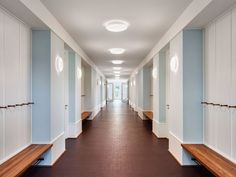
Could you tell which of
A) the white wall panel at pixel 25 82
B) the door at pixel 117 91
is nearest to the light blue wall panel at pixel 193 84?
the white wall panel at pixel 25 82

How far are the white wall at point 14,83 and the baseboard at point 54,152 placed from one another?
0.44m

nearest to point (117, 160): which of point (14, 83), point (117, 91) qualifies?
point (14, 83)

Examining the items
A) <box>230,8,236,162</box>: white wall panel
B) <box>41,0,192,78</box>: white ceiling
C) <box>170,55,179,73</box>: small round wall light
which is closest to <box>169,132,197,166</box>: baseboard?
<box>230,8,236,162</box>: white wall panel

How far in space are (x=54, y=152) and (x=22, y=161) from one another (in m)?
1.29

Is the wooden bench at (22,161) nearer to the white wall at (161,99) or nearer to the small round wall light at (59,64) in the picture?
the small round wall light at (59,64)

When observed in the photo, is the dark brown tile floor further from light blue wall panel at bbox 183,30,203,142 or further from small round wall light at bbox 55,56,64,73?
small round wall light at bbox 55,56,64,73

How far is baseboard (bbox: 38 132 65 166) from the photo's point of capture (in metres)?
4.22

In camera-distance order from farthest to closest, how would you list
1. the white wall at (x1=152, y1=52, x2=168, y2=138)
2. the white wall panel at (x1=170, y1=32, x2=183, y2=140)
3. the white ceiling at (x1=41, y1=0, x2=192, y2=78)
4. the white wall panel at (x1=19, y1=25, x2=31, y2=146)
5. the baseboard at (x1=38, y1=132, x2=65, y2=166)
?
the white wall at (x1=152, y1=52, x2=168, y2=138)
the white wall panel at (x1=170, y1=32, x2=183, y2=140)
the baseboard at (x1=38, y1=132, x2=65, y2=166)
the white wall panel at (x1=19, y1=25, x2=31, y2=146)
the white ceiling at (x1=41, y1=0, x2=192, y2=78)

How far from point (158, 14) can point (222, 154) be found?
8.61 ft

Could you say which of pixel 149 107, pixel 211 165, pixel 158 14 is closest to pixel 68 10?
pixel 158 14

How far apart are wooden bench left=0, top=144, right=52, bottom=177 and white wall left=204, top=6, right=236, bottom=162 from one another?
283 cm

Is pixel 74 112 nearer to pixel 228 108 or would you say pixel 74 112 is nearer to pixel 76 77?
pixel 76 77

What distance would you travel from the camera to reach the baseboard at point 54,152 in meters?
4.22

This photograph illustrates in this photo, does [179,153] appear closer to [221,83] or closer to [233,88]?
[221,83]
